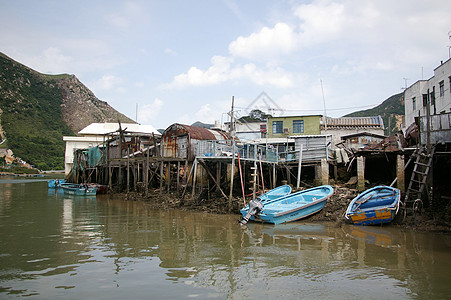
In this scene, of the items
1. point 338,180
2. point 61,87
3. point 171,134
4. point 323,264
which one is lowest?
point 323,264

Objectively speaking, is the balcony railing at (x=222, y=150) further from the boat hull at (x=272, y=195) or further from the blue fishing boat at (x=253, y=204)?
the blue fishing boat at (x=253, y=204)

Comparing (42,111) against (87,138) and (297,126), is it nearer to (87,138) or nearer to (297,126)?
(87,138)

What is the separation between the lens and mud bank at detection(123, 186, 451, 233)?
43.2ft

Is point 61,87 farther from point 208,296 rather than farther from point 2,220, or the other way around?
point 208,296

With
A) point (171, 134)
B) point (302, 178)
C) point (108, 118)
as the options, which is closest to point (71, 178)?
point (171, 134)

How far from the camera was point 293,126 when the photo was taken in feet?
112

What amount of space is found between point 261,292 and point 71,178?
4218cm

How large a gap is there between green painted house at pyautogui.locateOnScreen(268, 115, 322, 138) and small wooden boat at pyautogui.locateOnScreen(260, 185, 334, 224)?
17.4 m

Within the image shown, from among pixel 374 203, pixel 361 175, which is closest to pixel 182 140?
pixel 361 175

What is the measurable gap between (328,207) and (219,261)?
9.20 metres

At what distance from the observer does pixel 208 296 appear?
6.68 metres

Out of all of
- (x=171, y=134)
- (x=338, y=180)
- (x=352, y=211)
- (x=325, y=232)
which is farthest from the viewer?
(x=171, y=134)

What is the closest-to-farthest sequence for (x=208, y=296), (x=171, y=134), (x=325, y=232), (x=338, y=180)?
(x=208, y=296) < (x=325, y=232) < (x=338, y=180) < (x=171, y=134)

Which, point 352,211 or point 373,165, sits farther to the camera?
point 373,165
